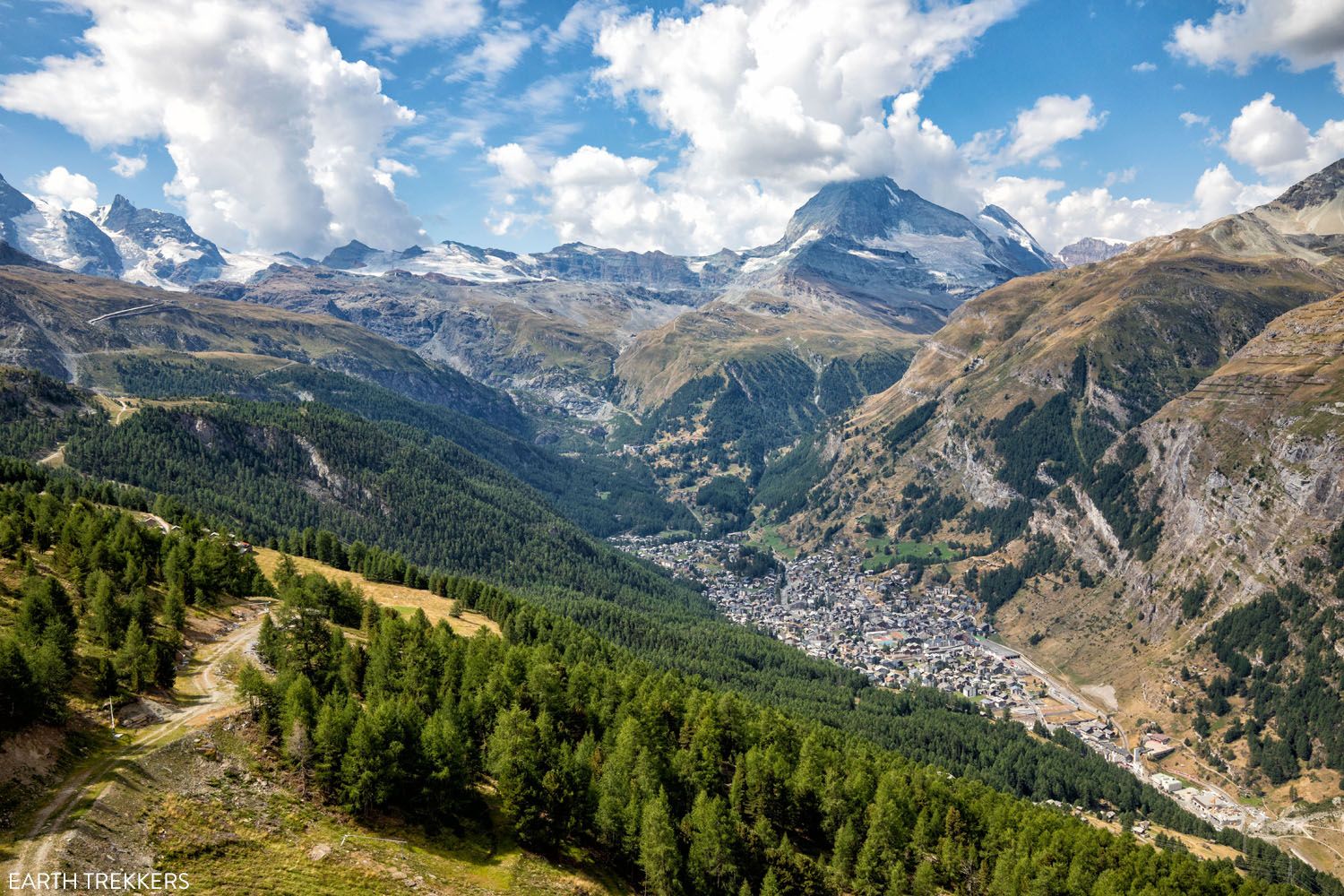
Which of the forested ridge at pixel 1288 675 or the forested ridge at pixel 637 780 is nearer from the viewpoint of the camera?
the forested ridge at pixel 637 780

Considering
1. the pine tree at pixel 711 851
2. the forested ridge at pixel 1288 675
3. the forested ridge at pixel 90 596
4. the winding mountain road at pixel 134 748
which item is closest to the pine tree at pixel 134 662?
the forested ridge at pixel 90 596

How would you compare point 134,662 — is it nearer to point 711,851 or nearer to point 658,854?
point 658,854

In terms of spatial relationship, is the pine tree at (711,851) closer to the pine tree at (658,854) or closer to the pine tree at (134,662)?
the pine tree at (658,854)

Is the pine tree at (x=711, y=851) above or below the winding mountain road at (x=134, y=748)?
below

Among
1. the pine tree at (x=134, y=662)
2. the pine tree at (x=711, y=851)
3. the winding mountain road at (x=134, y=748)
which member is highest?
the pine tree at (x=134, y=662)

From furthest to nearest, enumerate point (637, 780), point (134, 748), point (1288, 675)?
point (1288, 675), point (637, 780), point (134, 748)

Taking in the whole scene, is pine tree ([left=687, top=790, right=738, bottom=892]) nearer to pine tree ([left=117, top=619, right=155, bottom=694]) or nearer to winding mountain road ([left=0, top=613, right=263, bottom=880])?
winding mountain road ([left=0, top=613, right=263, bottom=880])

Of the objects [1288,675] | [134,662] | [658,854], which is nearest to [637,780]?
[658,854]

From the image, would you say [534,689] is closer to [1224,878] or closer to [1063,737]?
[1224,878]

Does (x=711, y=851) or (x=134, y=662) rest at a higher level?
(x=134, y=662)
